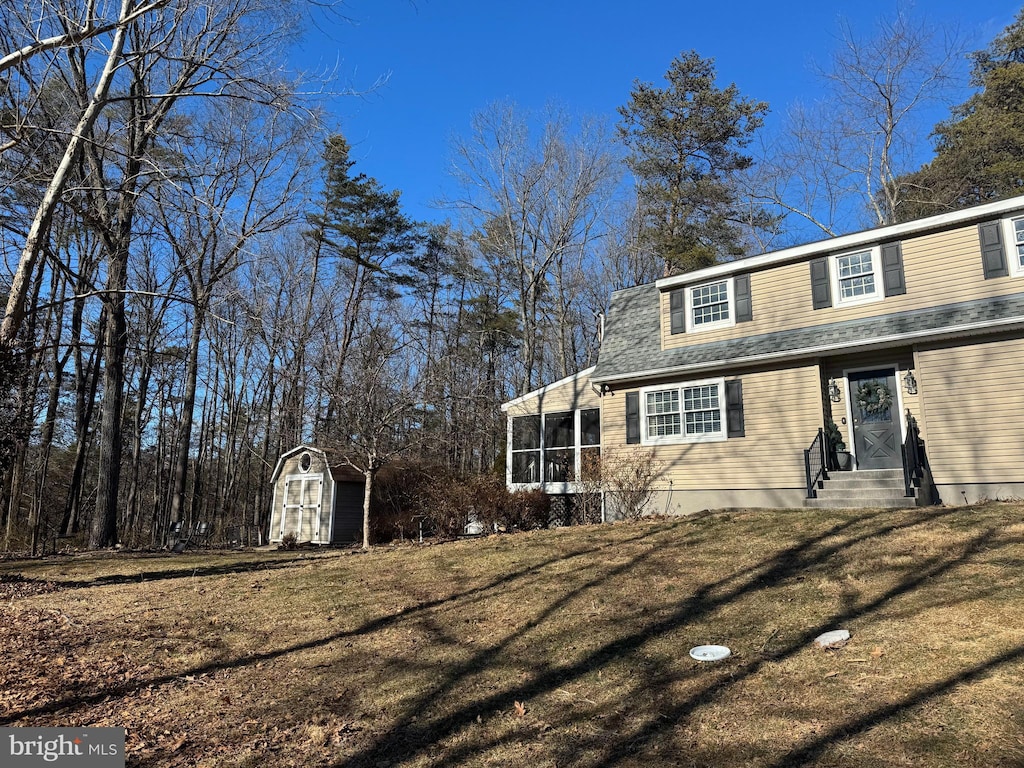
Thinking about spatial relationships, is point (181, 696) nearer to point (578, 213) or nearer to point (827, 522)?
point (827, 522)

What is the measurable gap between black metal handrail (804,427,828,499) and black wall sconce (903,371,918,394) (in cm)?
157

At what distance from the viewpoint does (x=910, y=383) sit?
11.2 metres

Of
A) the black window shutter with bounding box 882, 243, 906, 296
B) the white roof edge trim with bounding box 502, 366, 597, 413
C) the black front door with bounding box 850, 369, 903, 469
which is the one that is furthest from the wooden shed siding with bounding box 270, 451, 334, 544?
the black window shutter with bounding box 882, 243, 906, 296

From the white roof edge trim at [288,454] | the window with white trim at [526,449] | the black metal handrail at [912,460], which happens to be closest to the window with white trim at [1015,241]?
the black metal handrail at [912,460]

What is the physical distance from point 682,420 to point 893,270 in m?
4.79

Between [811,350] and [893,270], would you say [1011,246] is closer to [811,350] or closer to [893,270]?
[893,270]

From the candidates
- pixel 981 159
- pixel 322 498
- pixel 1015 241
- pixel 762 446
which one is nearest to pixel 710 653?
pixel 762 446

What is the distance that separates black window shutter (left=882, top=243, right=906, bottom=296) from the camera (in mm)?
11719

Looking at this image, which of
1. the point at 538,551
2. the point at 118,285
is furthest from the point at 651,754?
the point at 118,285

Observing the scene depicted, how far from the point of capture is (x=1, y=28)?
703 cm

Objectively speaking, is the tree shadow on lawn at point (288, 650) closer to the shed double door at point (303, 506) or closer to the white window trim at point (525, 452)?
the white window trim at point (525, 452)

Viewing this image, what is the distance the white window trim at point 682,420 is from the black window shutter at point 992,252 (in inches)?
188

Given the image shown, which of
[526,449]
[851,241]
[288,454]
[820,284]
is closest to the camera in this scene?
[851,241]

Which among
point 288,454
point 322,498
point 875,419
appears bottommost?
point 322,498
